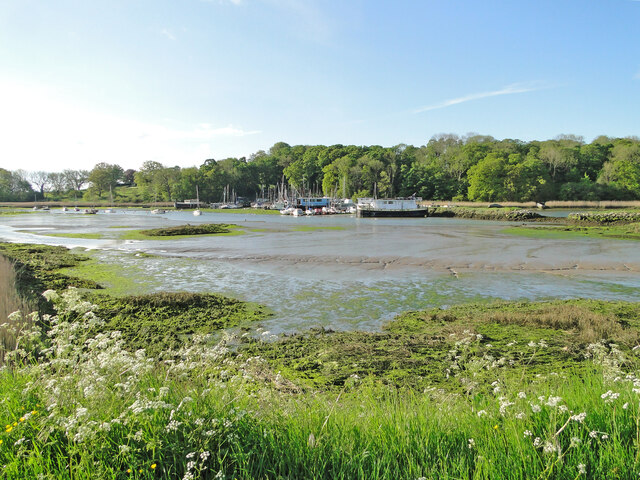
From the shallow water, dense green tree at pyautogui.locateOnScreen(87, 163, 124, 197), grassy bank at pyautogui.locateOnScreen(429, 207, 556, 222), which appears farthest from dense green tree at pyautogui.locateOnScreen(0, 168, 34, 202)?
the shallow water

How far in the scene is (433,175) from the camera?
5704 inches

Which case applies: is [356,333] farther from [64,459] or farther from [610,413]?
[64,459]

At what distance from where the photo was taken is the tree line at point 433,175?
128000 millimetres

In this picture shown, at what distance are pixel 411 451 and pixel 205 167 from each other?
198 m

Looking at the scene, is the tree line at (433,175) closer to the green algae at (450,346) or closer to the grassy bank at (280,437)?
the green algae at (450,346)

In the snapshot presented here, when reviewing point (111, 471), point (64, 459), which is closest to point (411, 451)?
point (111, 471)

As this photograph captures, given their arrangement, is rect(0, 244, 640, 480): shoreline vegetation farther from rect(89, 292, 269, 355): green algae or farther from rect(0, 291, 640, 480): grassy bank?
rect(89, 292, 269, 355): green algae

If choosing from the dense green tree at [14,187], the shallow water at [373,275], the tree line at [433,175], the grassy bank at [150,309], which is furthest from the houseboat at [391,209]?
the dense green tree at [14,187]

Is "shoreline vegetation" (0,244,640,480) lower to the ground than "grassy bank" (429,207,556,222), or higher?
higher

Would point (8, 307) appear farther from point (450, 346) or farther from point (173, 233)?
point (173, 233)

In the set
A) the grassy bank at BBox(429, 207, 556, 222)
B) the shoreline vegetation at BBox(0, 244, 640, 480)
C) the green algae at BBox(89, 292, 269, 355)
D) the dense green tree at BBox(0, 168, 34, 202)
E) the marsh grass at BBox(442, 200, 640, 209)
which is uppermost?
the dense green tree at BBox(0, 168, 34, 202)

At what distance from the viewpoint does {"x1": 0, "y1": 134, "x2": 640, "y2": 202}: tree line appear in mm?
128000

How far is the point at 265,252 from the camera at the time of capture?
29219 millimetres

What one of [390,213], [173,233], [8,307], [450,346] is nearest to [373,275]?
[450,346]
